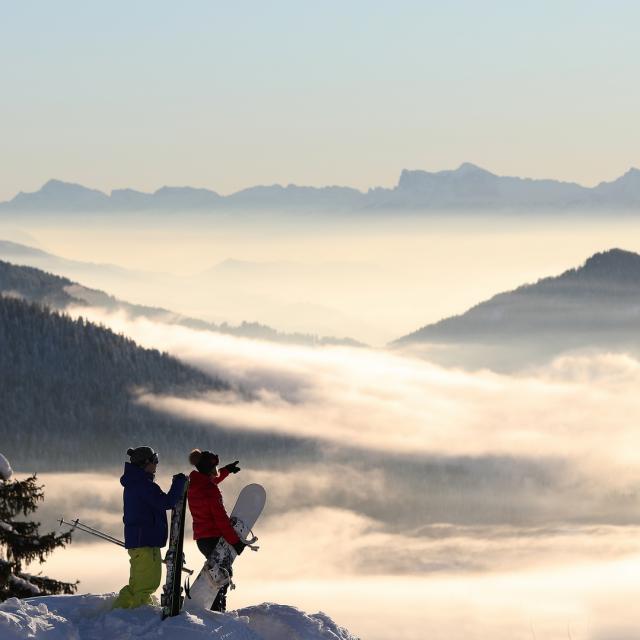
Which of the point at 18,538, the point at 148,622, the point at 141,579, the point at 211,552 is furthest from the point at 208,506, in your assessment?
the point at 18,538

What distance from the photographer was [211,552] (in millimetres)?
22891

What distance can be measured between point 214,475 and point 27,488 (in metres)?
6.63

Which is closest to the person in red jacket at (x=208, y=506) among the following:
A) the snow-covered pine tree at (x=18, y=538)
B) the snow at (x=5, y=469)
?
the snow at (x=5, y=469)

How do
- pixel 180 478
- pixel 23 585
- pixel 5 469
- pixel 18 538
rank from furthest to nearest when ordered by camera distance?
pixel 23 585 < pixel 18 538 < pixel 5 469 < pixel 180 478

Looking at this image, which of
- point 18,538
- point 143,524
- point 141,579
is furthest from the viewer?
point 18,538

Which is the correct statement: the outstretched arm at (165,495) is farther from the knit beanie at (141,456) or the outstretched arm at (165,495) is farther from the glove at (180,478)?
the knit beanie at (141,456)

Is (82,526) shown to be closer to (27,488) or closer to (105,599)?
(105,599)

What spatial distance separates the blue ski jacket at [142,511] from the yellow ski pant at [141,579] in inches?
4.8

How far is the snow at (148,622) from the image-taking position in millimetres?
21156

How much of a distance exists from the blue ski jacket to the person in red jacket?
43cm

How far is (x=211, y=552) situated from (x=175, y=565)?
859mm

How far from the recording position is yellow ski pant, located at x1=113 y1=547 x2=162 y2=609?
22.5 meters

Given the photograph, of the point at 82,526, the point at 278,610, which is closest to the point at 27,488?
the point at 82,526

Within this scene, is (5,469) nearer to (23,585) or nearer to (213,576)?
(23,585)
